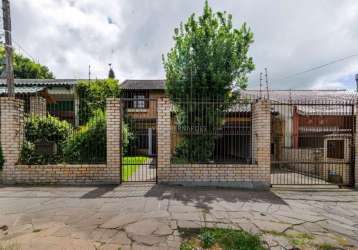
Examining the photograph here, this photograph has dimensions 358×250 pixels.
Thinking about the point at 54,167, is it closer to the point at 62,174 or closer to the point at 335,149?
the point at 62,174

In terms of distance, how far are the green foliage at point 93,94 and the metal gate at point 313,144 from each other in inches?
473

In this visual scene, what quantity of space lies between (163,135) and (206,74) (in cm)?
304

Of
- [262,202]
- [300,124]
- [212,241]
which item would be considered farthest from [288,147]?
[212,241]

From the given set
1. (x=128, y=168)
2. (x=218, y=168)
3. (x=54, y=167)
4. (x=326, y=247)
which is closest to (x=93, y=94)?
(x=128, y=168)

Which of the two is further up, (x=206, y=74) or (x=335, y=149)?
(x=206, y=74)

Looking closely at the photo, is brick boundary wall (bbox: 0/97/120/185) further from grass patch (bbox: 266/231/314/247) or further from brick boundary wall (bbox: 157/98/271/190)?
grass patch (bbox: 266/231/314/247)

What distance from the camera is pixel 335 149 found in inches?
376

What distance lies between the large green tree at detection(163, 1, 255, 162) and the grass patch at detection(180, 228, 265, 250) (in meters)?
4.75

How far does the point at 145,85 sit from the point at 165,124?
16.0m

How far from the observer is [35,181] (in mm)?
7277

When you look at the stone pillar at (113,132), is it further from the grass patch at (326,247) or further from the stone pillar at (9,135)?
the grass patch at (326,247)

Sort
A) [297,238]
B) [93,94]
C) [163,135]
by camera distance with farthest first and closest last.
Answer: [93,94]
[163,135]
[297,238]

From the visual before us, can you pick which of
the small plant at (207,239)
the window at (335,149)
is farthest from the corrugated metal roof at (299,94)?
the small plant at (207,239)

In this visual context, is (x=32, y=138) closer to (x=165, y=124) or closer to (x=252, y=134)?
(x=165, y=124)
